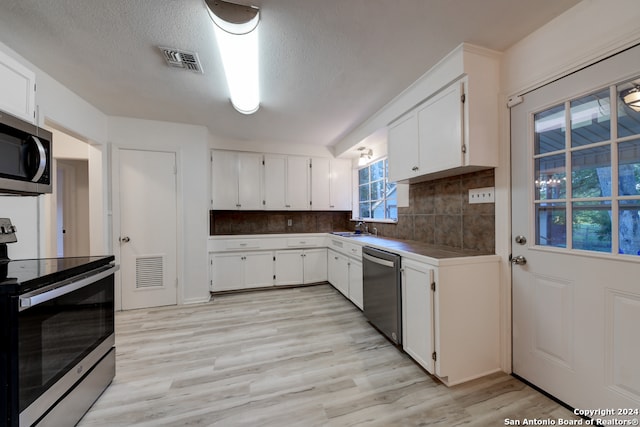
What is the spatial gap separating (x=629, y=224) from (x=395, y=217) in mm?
2059

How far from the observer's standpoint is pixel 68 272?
1.25 meters

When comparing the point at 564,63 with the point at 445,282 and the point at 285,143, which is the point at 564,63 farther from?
the point at 285,143

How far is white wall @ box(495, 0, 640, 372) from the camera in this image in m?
1.20

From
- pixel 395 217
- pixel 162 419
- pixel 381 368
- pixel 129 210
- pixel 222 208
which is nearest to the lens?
pixel 162 419

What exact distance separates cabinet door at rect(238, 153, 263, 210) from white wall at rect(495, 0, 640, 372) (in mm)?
3188

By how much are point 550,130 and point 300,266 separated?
10.6 ft

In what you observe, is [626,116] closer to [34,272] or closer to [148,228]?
[34,272]

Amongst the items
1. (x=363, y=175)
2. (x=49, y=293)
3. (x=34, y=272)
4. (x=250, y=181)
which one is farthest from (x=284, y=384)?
(x=363, y=175)

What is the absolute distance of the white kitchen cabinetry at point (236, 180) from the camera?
12.3 feet

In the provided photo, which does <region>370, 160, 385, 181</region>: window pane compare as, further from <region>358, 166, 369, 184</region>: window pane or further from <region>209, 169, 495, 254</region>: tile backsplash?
<region>209, 169, 495, 254</region>: tile backsplash

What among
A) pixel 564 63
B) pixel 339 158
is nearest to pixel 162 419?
pixel 564 63

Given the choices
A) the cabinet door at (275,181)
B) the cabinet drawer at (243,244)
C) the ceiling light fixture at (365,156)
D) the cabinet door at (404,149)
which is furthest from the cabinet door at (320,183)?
the cabinet door at (404,149)

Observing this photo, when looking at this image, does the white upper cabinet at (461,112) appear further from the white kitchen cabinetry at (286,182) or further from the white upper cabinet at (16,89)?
the white upper cabinet at (16,89)

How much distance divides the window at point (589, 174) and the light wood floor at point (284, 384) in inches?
41.6
